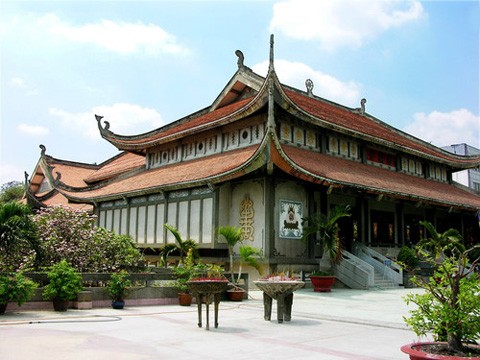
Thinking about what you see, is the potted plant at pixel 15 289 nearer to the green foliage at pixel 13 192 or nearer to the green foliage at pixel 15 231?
the green foliage at pixel 15 231

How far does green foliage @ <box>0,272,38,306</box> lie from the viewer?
33.5 ft

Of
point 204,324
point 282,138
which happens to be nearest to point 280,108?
point 282,138

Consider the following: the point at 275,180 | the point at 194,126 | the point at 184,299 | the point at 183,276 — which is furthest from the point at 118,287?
the point at 194,126

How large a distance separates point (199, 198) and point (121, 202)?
23.4 feet

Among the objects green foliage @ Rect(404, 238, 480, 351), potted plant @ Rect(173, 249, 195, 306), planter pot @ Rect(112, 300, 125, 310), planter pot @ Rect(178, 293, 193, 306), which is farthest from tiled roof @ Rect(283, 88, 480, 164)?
green foliage @ Rect(404, 238, 480, 351)

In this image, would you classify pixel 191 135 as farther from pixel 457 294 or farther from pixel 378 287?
pixel 457 294

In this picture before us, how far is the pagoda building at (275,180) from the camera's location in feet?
62.1

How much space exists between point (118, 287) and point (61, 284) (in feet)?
4.45

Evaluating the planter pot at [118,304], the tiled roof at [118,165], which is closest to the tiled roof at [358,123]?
the tiled roof at [118,165]

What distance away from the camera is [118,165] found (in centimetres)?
3434

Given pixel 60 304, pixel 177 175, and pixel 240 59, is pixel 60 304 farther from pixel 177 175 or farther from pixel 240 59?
pixel 240 59

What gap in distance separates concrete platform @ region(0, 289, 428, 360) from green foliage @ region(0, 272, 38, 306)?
0.33m

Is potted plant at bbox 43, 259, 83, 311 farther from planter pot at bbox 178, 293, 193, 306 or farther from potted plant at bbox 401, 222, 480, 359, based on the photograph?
potted plant at bbox 401, 222, 480, 359

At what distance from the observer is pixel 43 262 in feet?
48.2
